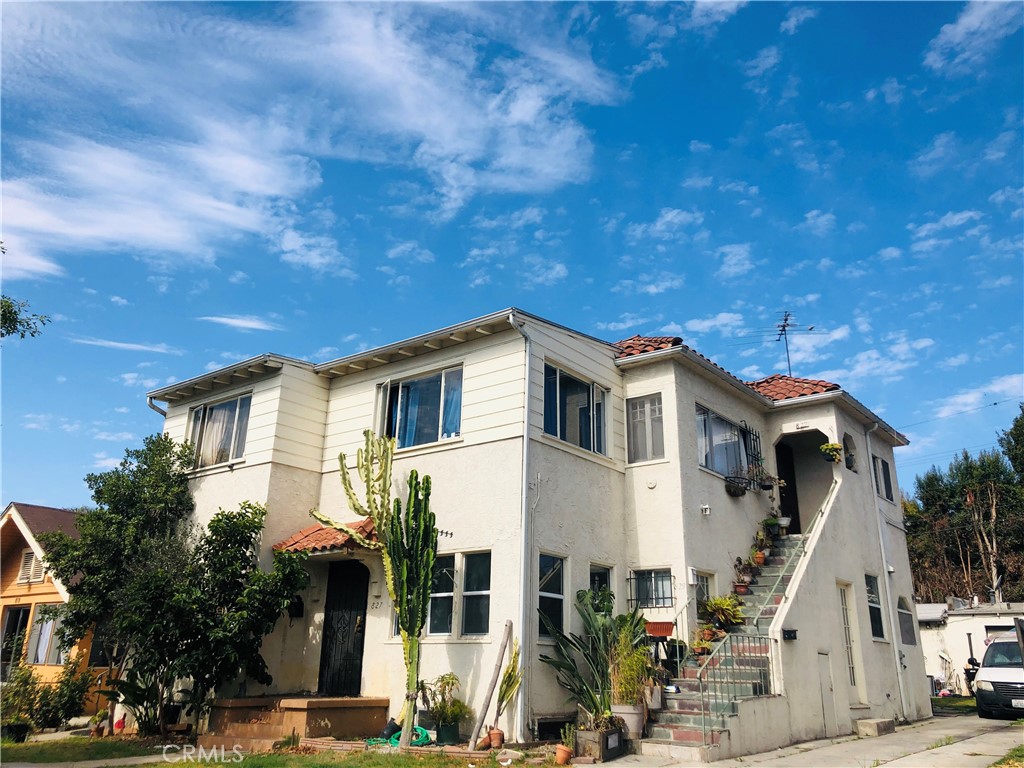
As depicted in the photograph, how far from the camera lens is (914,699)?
18.2m

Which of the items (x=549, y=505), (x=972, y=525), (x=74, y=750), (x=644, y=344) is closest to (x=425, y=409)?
(x=549, y=505)

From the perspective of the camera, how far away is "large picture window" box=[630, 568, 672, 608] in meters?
14.3

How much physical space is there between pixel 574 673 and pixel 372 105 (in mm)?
10248

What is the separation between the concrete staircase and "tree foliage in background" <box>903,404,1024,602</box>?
28333 mm

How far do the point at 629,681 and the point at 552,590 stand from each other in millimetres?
1977

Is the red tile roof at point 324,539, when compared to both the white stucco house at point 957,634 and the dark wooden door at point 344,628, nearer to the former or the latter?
the dark wooden door at point 344,628

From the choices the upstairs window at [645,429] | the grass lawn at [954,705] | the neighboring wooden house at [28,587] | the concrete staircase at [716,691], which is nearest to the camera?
the concrete staircase at [716,691]

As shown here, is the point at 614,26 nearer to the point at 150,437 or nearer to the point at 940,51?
the point at 940,51

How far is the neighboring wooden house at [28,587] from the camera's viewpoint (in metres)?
21.4

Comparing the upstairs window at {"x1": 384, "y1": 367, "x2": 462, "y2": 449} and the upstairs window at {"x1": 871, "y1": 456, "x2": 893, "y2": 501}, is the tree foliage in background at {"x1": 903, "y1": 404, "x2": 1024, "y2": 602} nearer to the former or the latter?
the upstairs window at {"x1": 871, "y1": 456, "x2": 893, "y2": 501}

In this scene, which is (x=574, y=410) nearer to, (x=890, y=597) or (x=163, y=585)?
(x=163, y=585)

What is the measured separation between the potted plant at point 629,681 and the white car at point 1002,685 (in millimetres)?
9956

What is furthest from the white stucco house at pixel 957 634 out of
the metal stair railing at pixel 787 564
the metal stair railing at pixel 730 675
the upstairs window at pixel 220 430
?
the upstairs window at pixel 220 430

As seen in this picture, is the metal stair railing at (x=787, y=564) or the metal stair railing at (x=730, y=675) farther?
the metal stair railing at (x=787, y=564)
